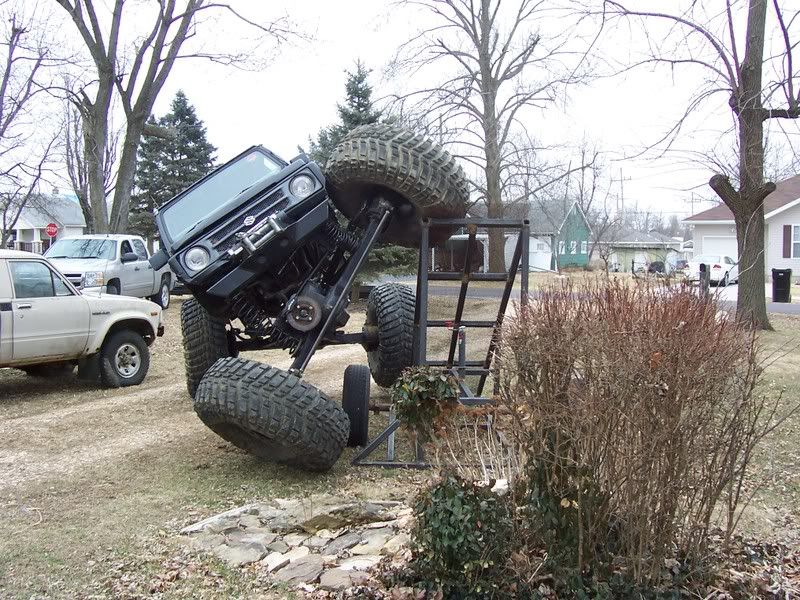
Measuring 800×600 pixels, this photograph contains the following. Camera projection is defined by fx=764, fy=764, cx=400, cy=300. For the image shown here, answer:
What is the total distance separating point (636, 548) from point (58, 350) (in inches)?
307

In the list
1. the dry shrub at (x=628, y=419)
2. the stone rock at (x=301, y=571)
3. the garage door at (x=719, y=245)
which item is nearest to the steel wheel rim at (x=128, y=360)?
the stone rock at (x=301, y=571)

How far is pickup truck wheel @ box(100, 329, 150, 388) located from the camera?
9.82 m

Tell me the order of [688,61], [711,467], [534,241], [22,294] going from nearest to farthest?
[711,467] → [22,294] → [688,61] → [534,241]

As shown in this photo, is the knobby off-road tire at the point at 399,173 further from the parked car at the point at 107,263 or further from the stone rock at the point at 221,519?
the parked car at the point at 107,263

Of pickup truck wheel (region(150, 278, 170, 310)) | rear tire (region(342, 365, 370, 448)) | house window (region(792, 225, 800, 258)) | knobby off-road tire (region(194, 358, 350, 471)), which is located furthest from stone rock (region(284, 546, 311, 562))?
house window (region(792, 225, 800, 258))

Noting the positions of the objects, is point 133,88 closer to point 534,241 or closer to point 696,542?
point 696,542

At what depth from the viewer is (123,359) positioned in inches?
398

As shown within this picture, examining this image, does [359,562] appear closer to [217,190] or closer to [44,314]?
[217,190]

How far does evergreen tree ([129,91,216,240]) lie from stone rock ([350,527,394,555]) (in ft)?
95.7

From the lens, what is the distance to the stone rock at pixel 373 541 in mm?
4145

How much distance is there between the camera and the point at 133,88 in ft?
68.2

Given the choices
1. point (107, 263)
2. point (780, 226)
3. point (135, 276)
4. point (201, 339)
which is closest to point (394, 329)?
point (201, 339)

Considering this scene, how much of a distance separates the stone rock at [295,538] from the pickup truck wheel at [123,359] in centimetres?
616

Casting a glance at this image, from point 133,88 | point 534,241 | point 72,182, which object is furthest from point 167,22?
point 534,241
